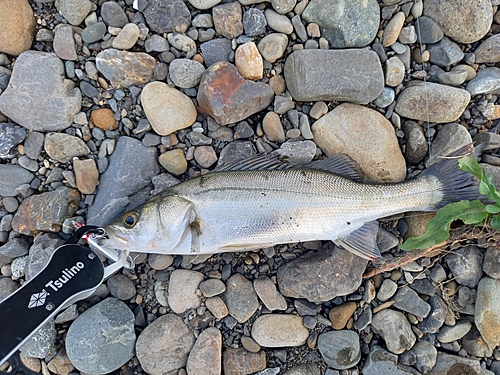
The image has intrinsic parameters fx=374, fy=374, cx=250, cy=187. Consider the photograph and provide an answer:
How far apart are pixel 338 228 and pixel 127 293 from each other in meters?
2.11

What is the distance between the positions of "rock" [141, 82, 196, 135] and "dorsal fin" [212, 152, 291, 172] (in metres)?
0.62

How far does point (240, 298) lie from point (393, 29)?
3.04 metres

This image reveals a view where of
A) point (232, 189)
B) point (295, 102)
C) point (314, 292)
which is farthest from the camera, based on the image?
point (295, 102)

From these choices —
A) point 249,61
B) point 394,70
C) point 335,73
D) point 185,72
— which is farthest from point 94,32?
point 394,70

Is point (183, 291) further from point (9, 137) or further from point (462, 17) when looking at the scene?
point (462, 17)

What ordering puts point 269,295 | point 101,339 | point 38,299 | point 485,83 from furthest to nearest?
point 485,83
point 269,295
point 101,339
point 38,299

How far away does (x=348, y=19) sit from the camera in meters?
3.67

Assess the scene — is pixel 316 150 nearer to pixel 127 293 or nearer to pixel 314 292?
pixel 314 292

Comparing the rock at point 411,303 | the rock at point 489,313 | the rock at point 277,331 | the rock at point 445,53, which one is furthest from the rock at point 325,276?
the rock at point 445,53

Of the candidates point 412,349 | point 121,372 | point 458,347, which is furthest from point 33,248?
point 458,347

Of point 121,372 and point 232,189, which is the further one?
point 121,372

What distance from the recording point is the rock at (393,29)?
12.2ft

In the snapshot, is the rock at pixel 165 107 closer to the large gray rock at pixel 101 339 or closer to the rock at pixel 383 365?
the large gray rock at pixel 101 339

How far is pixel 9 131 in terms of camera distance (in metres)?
3.62
